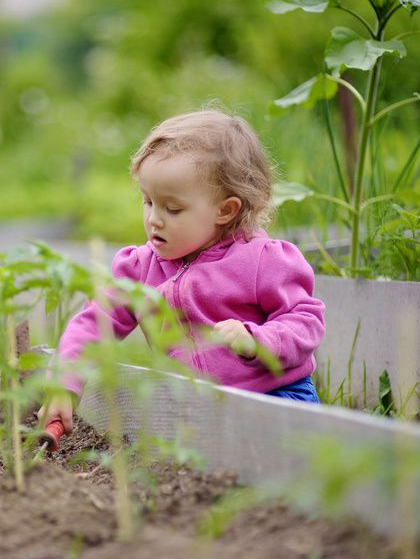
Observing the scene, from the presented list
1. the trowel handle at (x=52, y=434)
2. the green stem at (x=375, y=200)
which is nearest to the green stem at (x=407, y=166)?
the green stem at (x=375, y=200)

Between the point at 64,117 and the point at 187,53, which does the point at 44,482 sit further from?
the point at 64,117

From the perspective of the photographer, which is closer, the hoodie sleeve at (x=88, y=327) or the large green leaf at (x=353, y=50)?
the hoodie sleeve at (x=88, y=327)

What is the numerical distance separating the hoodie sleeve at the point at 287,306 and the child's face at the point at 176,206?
168 millimetres

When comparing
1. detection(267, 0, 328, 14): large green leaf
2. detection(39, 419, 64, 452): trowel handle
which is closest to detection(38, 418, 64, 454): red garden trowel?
detection(39, 419, 64, 452): trowel handle

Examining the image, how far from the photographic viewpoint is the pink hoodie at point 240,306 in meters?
2.00

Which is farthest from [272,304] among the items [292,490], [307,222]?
[307,222]

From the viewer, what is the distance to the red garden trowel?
1.87 meters

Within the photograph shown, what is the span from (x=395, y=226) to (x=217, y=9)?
11854 mm

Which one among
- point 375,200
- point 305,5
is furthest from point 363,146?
point 305,5

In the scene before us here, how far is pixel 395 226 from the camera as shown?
7.87 feet

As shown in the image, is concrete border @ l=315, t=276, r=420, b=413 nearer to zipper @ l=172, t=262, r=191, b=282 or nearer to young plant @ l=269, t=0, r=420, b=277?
young plant @ l=269, t=0, r=420, b=277

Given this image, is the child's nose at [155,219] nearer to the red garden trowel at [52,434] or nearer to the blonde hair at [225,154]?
the blonde hair at [225,154]

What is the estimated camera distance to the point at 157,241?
6.79ft

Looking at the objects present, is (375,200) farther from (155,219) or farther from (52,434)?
(52,434)
